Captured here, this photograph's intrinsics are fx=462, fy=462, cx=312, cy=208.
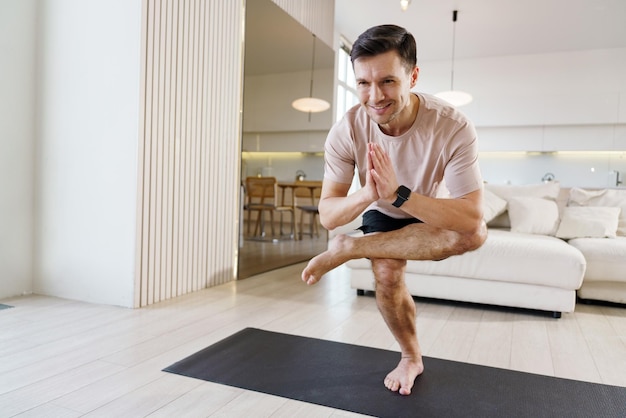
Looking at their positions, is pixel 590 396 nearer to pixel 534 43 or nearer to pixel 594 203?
pixel 594 203

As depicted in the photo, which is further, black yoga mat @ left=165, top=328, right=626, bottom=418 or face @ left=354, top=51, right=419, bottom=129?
black yoga mat @ left=165, top=328, right=626, bottom=418

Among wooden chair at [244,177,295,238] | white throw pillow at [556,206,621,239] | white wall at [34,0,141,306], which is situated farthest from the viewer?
wooden chair at [244,177,295,238]

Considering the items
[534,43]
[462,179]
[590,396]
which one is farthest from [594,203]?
[534,43]

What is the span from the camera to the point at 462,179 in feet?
5.49

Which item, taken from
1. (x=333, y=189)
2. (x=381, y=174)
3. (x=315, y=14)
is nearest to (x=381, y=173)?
(x=381, y=174)

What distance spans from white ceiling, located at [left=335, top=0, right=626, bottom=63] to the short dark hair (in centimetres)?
458

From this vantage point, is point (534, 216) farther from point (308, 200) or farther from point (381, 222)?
point (381, 222)

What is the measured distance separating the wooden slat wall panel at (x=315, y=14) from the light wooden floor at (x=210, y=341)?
266 centimetres

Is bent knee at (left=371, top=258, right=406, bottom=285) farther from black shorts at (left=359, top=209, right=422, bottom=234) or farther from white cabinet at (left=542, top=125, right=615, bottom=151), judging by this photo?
white cabinet at (left=542, top=125, right=615, bottom=151)

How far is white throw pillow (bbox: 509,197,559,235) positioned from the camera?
12.6 ft

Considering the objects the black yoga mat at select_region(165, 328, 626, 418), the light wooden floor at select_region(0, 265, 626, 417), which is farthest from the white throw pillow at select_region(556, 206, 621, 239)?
the black yoga mat at select_region(165, 328, 626, 418)

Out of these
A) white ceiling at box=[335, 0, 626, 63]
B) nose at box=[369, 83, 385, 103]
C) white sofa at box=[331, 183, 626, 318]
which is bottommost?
white sofa at box=[331, 183, 626, 318]

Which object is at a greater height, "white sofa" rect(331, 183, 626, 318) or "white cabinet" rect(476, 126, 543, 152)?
"white cabinet" rect(476, 126, 543, 152)

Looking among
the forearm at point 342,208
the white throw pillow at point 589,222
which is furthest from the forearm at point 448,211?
the white throw pillow at point 589,222
